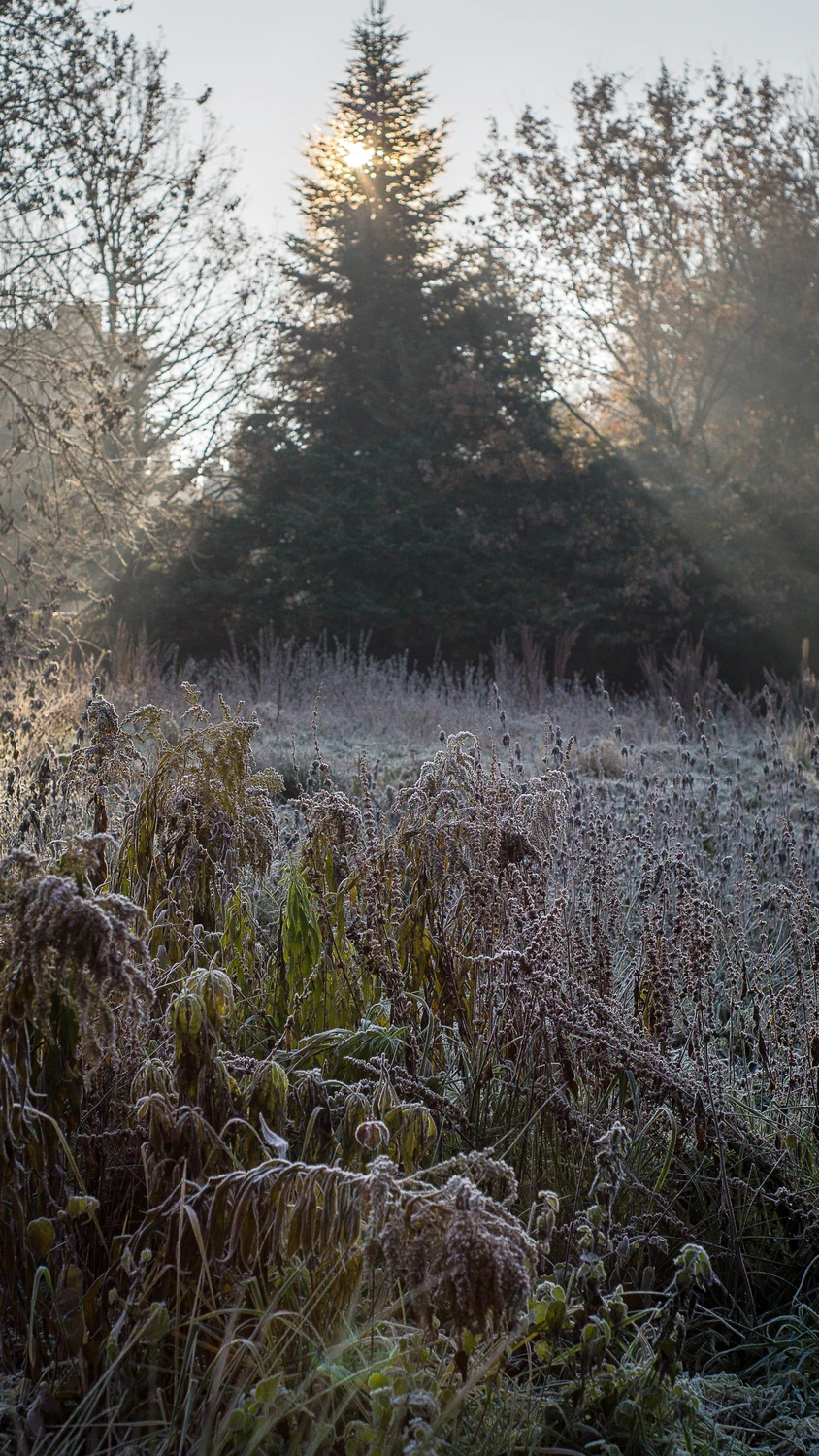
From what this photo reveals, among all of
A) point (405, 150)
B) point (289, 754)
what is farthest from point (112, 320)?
point (289, 754)

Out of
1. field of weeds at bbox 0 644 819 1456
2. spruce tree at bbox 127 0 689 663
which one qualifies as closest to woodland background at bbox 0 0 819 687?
spruce tree at bbox 127 0 689 663

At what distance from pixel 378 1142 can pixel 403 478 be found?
14357mm

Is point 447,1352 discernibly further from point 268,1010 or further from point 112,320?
point 112,320

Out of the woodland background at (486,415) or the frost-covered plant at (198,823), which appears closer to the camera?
the frost-covered plant at (198,823)

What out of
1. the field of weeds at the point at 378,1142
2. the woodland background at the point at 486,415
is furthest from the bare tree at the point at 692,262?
the field of weeds at the point at 378,1142

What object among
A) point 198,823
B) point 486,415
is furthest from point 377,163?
point 198,823

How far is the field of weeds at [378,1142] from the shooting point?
132 centimetres

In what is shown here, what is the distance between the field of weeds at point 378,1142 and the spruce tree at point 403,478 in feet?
38.1

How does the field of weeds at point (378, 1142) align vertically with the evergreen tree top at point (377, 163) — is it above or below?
below

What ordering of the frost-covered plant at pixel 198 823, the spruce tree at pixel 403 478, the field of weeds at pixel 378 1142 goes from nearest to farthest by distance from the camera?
the field of weeds at pixel 378 1142, the frost-covered plant at pixel 198 823, the spruce tree at pixel 403 478

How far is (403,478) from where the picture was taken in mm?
15070

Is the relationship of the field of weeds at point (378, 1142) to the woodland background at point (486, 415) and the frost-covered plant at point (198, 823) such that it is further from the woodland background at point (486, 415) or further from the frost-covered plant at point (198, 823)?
the woodland background at point (486, 415)

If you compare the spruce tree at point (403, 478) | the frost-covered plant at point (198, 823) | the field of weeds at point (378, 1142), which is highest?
the spruce tree at point (403, 478)

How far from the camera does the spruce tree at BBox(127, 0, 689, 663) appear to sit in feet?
47.7
